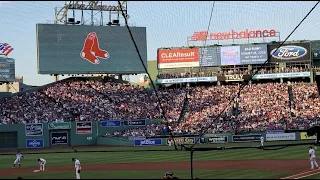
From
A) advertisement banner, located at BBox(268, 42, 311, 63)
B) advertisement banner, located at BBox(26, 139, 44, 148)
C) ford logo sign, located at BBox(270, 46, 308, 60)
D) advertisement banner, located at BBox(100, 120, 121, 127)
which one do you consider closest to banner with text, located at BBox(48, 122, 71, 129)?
advertisement banner, located at BBox(26, 139, 44, 148)

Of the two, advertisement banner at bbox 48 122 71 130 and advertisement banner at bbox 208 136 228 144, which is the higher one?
advertisement banner at bbox 48 122 71 130

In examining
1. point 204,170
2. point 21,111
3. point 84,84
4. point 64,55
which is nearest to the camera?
point 204,170

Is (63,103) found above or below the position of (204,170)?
above

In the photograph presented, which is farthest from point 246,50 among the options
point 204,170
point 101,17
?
point 204,170

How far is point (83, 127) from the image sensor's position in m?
60.4

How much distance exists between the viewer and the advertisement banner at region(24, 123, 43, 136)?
187ft

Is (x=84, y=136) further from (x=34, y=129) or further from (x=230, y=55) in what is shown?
(x=230, y=55)

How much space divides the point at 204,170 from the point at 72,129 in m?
32.8

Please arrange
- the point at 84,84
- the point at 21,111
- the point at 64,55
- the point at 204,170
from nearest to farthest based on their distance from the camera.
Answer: the point at 204,170 → the point at 21,111 → the point at 64,55 → the point at 84,84

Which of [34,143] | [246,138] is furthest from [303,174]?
[34,143]

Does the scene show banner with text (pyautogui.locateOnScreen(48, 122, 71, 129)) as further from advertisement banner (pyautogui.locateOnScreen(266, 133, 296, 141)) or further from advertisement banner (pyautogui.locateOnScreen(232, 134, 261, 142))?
advertisement banner (pyautogui.locateOnScreen(266, 133, 296, 141))

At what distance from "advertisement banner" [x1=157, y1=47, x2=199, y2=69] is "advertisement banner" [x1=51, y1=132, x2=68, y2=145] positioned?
18.4m

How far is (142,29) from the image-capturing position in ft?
223

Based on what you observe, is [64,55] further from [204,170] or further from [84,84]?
[204,170]
